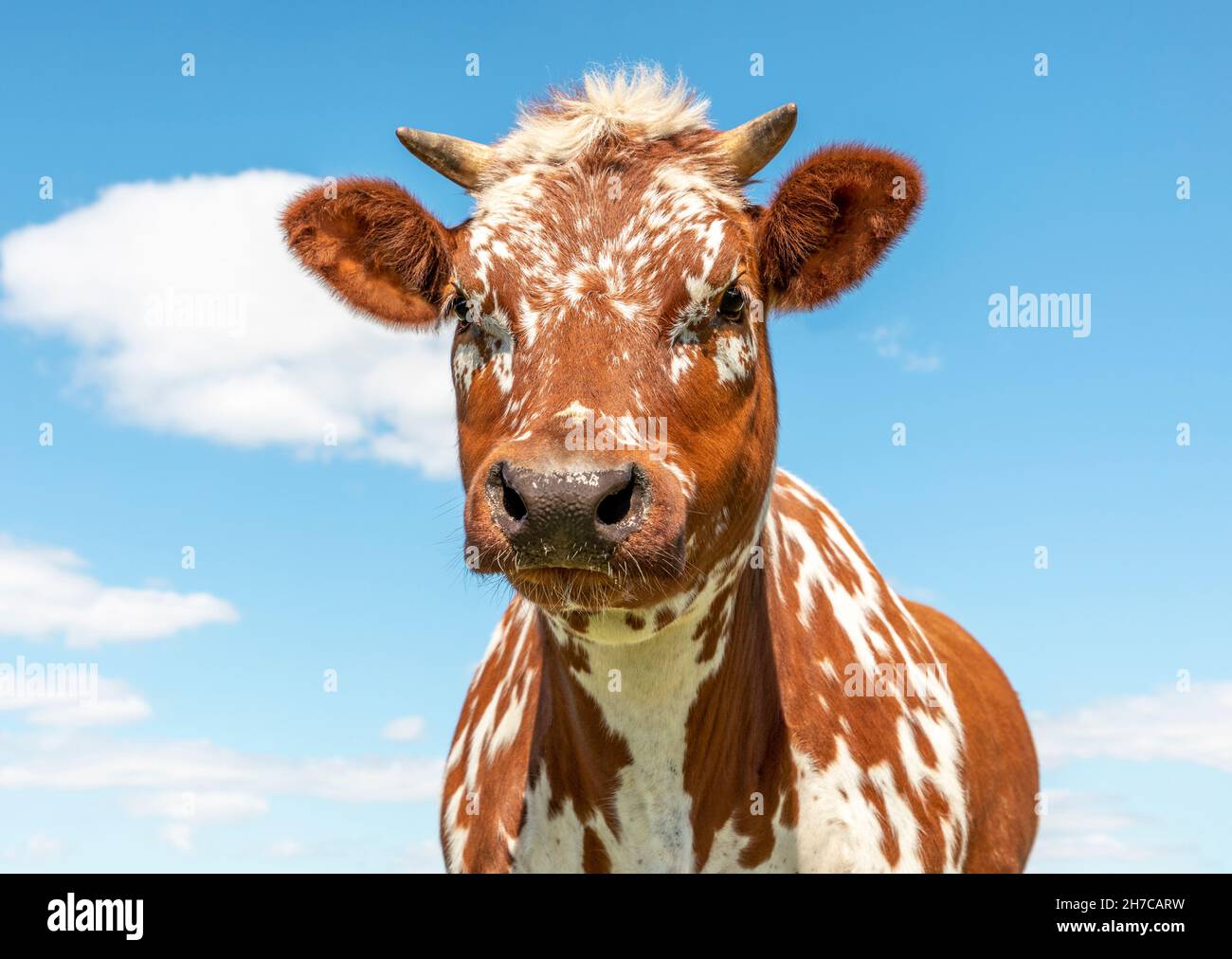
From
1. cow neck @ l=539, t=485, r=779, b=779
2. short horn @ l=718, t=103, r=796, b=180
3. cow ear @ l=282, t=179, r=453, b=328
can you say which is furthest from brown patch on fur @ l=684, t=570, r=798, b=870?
cow ear @ l=282, t=179, r=453, b=328

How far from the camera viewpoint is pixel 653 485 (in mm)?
4742

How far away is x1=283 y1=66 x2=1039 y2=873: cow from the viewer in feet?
16.0

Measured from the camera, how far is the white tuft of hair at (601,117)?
613 cm

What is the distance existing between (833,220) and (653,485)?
2.21 meters

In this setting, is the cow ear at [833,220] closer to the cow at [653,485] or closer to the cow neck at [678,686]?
the cow at [653,485]

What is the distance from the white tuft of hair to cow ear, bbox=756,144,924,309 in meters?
0.61

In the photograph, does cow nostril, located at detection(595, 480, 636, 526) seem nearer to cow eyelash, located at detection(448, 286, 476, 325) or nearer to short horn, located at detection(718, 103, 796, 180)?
cow eyelash, located at detection(448, 286, 476, 325)

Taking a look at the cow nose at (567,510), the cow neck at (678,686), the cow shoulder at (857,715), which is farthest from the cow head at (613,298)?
the cow shoulder at (857,715)

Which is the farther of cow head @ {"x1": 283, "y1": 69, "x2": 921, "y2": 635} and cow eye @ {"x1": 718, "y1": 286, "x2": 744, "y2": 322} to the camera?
cow eye @ {"x1": 718, "y1": 286, "x2": 744, "y2": 322}

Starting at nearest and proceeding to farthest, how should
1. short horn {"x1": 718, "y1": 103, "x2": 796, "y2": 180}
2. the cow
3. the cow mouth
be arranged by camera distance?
1. the cow mouth
2. the cow
3. short horn {"x1": 718, "y1": 103, "x2": 796, "y2": 180}

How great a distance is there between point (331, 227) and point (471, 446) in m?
1.81

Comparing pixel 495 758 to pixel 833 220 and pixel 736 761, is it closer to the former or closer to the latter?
pixel 736 761
